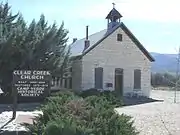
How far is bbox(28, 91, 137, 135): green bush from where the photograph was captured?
8523mm

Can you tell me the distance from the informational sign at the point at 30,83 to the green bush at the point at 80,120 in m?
6.18

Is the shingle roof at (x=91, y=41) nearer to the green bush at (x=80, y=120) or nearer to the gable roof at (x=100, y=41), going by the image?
the gable roof at (x=100, y=41)

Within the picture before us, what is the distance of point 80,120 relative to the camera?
944 cm

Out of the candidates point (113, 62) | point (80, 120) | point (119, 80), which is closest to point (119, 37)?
point (113, 62)

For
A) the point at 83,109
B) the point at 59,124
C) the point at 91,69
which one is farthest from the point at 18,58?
the point at 59,124

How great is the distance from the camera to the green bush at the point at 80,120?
8.52 metres

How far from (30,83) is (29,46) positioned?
1022 centimetres

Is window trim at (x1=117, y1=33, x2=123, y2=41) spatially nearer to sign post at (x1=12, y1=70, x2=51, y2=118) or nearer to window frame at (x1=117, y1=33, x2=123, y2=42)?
window frame at (x1=117, y1=33, x2=123, y2=42)

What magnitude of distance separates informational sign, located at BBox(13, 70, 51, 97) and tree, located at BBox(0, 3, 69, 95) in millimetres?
9359

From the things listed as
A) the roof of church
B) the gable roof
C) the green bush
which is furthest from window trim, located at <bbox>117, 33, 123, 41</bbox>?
the green bush

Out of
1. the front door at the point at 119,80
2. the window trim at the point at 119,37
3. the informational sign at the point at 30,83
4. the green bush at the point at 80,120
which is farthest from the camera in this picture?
the front door at the point at 119,80

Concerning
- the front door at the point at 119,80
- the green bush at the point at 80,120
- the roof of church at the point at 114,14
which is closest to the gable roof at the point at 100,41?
the roof of church at the point at 114,14

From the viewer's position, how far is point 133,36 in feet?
113

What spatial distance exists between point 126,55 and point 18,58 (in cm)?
1017
